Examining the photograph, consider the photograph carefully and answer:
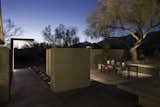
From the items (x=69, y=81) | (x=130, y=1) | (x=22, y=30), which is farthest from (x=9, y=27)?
(x=69, y=81)

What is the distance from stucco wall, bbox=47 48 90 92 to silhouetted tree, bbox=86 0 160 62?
18.9 ft

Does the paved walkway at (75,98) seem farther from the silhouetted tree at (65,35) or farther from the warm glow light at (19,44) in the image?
the silhouetted tree at (65,35)

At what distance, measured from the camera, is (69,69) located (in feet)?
19.1

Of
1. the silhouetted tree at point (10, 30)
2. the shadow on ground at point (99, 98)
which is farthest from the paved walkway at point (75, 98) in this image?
the silhouetted tree at point (10, 30)

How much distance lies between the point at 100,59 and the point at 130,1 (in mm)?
4874

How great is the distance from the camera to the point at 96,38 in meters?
12.9

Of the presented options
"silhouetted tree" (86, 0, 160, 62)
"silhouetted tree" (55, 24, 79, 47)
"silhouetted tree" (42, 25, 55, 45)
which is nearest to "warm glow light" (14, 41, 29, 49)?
"silhouetted tree" (42, 25, 55, 45)

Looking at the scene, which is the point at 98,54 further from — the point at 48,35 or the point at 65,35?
the point at 48,35

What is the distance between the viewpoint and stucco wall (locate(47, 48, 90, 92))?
5625mm

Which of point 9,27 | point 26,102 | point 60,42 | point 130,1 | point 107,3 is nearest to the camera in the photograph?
point 26,102

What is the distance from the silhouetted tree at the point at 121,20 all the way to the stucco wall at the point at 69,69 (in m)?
5.77

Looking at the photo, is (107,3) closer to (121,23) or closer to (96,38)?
(121,23)

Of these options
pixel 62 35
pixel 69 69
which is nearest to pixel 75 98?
pixel 69 69

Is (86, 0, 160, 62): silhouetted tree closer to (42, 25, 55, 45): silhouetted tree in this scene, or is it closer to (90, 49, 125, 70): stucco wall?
(90, 49, 125, 70): stucco wall
